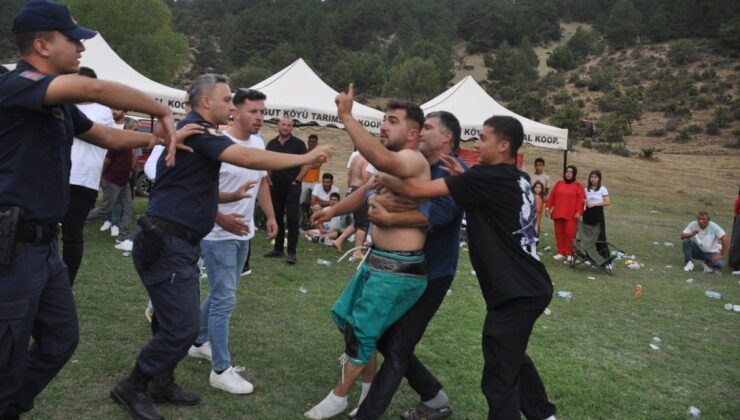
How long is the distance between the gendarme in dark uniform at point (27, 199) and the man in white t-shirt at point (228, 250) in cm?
121

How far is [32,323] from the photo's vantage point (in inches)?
116

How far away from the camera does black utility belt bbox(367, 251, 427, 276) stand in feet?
12.1

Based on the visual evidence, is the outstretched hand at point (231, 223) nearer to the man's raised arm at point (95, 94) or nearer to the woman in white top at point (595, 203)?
the man's raised arm at point (95, 94)

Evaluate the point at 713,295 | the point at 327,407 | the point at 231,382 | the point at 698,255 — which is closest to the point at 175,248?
the point at 231,382

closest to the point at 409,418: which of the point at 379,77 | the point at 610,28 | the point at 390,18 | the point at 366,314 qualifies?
the point at 366,314

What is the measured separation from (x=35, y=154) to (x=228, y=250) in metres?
1.65

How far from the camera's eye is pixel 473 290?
8523mm

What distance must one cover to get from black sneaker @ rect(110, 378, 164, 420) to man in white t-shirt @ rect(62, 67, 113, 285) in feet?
6.41

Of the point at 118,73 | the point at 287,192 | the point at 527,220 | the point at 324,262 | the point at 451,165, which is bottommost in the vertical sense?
the point at 324,262

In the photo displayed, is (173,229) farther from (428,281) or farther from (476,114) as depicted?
(476,114)

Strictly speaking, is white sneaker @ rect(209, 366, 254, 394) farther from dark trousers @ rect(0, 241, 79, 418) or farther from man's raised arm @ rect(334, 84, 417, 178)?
man's raised arm @ rect(334, 84, 417, 178)

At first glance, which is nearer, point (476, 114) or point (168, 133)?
point (168, 133)

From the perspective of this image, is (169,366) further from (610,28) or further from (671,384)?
(610,28)

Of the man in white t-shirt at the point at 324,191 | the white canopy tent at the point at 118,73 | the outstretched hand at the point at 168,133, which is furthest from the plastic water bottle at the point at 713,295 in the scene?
the white canopy tent at the point at 118,73
